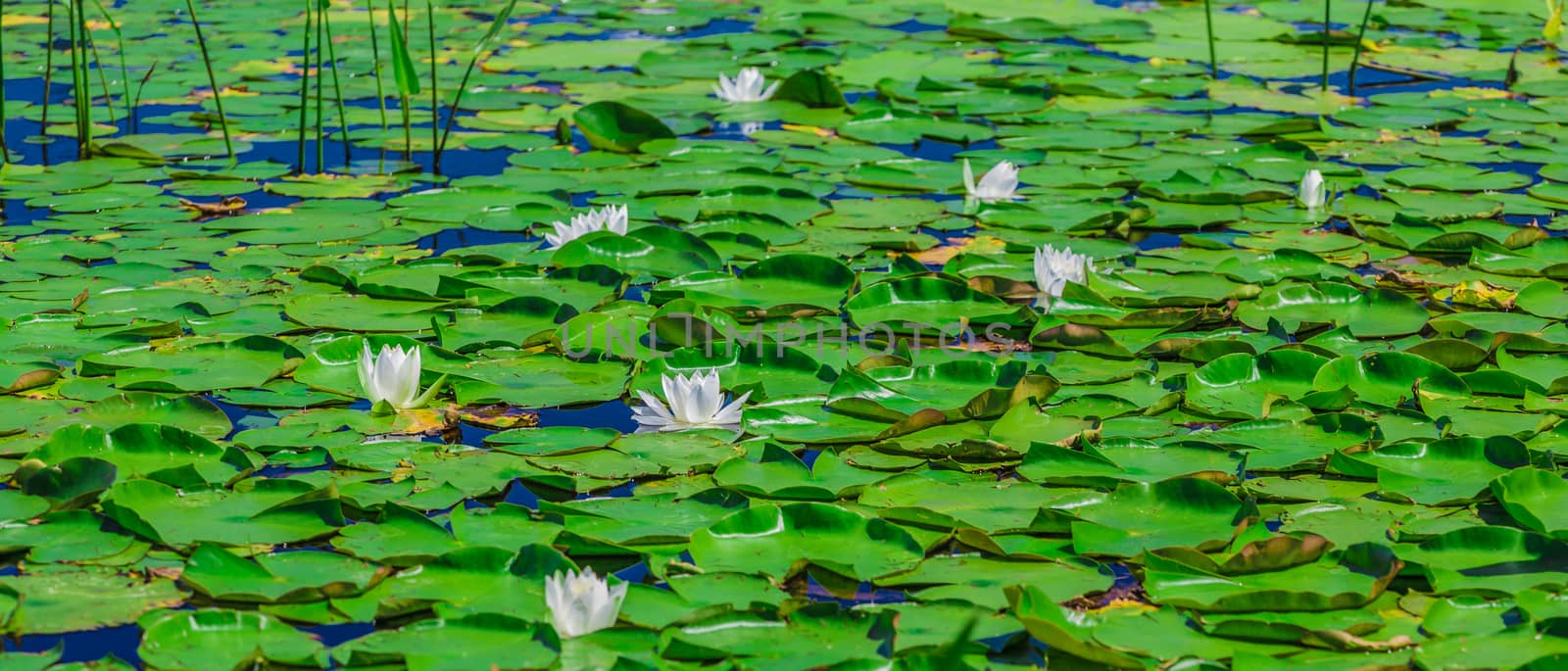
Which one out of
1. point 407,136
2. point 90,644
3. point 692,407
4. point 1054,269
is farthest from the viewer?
point 407,136

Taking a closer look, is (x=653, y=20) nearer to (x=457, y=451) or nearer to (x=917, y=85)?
(x=917, y=85)

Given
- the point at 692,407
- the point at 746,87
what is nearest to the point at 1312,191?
the point at 746,87

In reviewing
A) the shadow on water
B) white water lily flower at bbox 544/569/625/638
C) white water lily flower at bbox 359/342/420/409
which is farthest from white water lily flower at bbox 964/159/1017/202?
the shadow on water

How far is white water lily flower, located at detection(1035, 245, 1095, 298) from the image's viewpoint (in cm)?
407

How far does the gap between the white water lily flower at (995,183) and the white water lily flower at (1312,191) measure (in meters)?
0.93

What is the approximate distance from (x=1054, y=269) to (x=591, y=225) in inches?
54.0

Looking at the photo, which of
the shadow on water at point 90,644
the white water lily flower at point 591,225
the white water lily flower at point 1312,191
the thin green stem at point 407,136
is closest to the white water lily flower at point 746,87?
the thin green stem at point 407,136

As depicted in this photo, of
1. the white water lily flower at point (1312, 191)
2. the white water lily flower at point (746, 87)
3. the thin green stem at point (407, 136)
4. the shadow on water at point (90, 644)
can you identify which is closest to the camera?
the shadow on water at point (90, 644)

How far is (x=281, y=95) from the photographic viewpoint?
260 inches

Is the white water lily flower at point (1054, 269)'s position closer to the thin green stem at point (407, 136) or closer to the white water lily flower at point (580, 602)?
the white water lily flower at point (580, 602)

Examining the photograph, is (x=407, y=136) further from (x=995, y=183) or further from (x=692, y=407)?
(x=692, y=407)

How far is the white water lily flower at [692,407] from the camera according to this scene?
3.25 metres

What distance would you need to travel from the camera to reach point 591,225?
14.8 feet

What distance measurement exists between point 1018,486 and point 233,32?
6.23 meters
